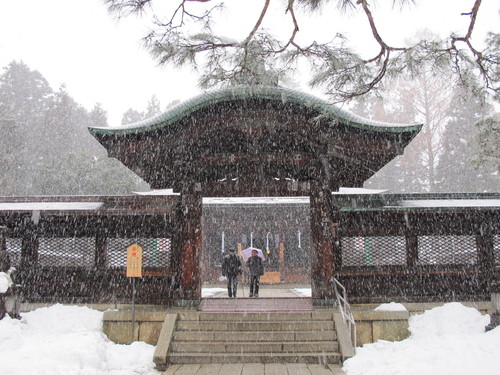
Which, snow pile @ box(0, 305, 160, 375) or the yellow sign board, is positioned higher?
the yellow sign board

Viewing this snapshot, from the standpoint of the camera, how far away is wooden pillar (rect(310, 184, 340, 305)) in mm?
9883

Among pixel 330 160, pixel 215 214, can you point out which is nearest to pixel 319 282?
pixel 330 160

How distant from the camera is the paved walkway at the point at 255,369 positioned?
7.22m

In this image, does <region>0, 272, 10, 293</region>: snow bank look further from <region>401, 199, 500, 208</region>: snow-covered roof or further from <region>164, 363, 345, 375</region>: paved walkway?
<region>401, 199, 500, 208</region>: snow-covered roof

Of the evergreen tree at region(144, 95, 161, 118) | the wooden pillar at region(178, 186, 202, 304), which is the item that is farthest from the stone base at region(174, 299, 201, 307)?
the evergreen tree at region(144, 95, 161, 118)

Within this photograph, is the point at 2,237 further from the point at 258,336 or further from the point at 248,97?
the point at 248,97

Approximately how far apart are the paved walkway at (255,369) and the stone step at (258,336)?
711mm

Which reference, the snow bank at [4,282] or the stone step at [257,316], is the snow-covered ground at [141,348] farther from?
the stone step at [257,316]

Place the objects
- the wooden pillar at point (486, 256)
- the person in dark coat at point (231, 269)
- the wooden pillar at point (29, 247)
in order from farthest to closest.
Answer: the person in dark coat at point (231, 269) → the wooden pillar at point (29, 247) → the wooden pillar at point (486, 256)

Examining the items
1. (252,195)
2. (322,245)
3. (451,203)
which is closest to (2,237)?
(252,195)

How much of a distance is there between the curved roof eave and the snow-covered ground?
3.88 metres

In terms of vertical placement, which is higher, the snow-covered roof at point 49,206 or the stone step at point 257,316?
the snow-covered roof at point 49,206

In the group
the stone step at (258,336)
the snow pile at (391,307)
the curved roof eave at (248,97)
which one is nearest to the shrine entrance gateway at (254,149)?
the curved roof eave at (248,97)

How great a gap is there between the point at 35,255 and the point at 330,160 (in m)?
7.52
